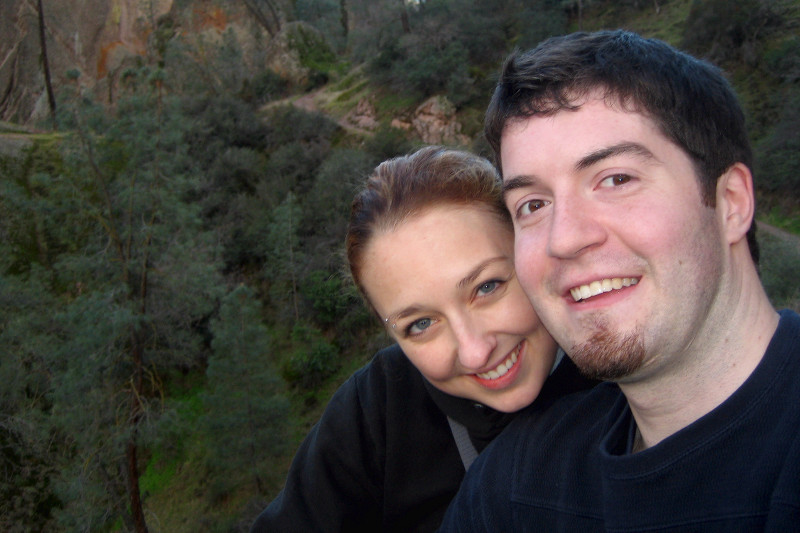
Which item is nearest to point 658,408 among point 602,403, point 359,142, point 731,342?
point 731,342

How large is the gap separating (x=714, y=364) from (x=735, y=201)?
1.48 feet

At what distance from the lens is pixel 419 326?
1.79m

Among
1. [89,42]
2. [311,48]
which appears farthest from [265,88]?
[89,42]

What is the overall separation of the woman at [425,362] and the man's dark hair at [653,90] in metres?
0.41

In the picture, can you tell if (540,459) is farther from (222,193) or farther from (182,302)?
(222,193)

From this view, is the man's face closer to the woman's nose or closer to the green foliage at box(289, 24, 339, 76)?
the woman's nose

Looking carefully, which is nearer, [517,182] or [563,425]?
[517,182]

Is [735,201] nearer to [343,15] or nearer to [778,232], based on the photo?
[778,232]

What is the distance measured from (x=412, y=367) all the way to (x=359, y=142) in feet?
68.8

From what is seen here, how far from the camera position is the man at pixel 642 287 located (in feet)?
3.62

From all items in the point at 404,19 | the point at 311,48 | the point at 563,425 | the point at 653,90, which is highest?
the point at 311,48

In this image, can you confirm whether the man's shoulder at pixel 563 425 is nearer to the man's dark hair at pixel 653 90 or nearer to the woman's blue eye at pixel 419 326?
the woman's blue eye at pixel 419 326

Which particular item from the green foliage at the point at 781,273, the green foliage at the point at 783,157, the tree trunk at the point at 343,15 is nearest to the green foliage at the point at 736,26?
→ the green foliage at the point at 783,157

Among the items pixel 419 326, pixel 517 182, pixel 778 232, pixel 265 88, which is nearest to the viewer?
pixel 517 182
